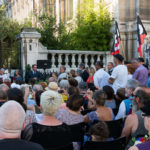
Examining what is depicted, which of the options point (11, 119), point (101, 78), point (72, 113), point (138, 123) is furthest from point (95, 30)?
point (11, 119)

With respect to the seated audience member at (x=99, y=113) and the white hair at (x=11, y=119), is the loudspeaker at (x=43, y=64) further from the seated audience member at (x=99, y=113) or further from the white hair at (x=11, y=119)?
the white hair at (x=11, y=119)

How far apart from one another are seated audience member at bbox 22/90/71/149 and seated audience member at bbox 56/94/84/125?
0.93 m

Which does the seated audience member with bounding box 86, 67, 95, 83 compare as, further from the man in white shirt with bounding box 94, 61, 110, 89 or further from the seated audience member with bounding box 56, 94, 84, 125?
the seated audience member with bounding box 56, 94, 84, 125

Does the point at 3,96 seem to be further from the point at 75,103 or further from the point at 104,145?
the point at 104,145

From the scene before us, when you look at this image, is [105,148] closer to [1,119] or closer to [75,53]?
[1,119]

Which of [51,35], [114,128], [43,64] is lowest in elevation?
[114,128]

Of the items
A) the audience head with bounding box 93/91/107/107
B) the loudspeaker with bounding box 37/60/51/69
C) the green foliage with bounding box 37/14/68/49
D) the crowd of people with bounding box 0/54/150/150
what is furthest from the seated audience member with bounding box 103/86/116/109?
the green foliage with bounding box 37/14/68/49

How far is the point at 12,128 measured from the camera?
2010 mm

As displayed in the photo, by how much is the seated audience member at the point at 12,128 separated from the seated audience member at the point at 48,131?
0.76 metres

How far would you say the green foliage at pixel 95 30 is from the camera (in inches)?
591

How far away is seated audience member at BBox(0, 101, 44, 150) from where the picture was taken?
189 centimetres

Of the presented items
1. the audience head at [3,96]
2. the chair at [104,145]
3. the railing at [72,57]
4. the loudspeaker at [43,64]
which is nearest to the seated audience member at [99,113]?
the chair at [104,145]

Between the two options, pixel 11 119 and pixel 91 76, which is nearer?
pixel 11 119

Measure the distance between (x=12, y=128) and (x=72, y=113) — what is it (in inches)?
85.7
